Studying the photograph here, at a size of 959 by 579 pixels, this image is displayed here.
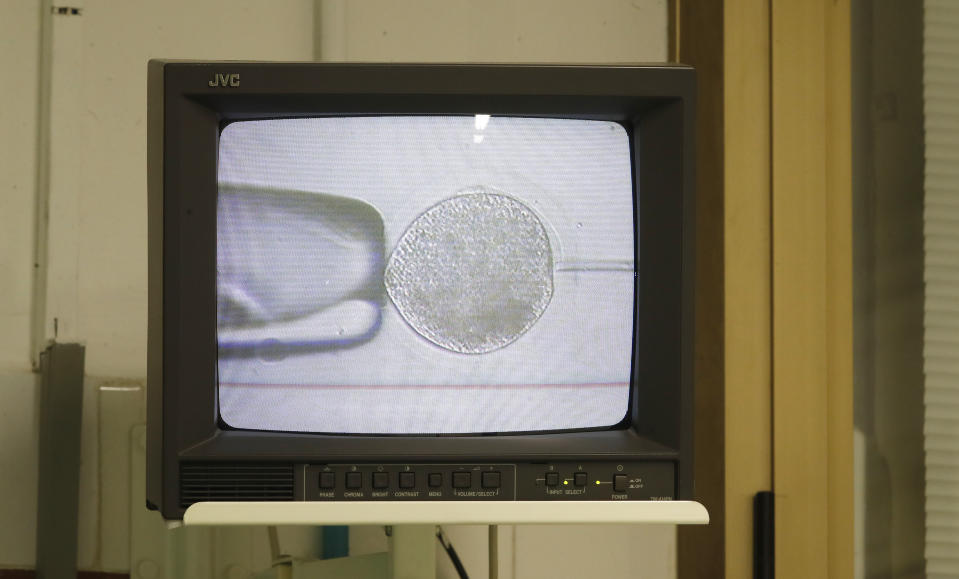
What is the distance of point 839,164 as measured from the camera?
1.11 m

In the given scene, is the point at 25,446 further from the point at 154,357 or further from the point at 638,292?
the point at 638,292

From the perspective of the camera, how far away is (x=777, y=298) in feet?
3.54

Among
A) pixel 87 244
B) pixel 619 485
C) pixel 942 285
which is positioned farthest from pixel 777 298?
pixel 87 244

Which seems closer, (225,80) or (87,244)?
(225,80)

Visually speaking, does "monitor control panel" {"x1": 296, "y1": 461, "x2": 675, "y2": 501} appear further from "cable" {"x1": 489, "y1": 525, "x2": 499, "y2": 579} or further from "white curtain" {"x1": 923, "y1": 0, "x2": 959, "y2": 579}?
"white curtain" {"x1": 923, "y1": 0, "x2": 959, "y2": 579}

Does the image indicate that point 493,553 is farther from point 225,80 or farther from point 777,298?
point 225,80

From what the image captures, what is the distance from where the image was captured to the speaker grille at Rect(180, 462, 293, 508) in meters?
0.75

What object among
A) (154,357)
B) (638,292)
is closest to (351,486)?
(154,357)

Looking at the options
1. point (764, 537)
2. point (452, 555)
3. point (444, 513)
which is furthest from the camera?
point (452, 555)

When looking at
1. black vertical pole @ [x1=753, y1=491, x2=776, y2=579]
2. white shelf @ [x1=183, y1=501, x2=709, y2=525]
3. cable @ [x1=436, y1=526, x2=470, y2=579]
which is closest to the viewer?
white shelf @ [x1=183, y1=501, x2=709, y2=525]

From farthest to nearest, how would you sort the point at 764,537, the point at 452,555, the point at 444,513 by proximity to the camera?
the point at 452,555, the point at 764,537, the point at 444,513

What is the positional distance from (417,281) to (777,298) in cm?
62

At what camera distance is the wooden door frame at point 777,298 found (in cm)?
107

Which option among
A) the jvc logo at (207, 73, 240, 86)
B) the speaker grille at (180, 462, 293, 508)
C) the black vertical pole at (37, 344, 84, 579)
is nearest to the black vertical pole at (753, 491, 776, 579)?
the speaker grille at (180, 462, 293, 508)
